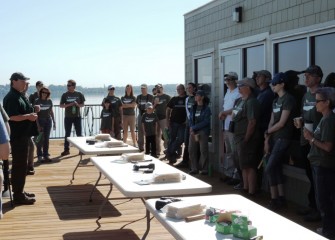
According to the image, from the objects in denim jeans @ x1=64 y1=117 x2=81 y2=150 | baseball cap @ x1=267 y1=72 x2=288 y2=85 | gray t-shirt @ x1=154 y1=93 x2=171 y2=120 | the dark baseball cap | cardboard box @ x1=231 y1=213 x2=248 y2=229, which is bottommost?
denim jeans @ x1=64 y1=117 x2=81 y2=150

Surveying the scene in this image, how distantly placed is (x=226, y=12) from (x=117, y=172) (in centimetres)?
498

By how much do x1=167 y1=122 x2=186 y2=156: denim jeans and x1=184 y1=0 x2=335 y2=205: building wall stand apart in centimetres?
67

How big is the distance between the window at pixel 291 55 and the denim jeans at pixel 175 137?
3.01 m

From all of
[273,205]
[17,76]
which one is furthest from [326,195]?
[17,76]

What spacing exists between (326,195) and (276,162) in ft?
4.75

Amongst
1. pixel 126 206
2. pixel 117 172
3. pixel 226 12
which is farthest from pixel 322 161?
pixel 226 12

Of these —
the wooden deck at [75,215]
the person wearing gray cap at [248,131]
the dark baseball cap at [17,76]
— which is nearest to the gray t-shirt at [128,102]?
the wooden deck at [75,215]

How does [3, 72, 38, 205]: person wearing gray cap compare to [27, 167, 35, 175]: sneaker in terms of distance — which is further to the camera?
[27, 167, 35, 175]: sneaker

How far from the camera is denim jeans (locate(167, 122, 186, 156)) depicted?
1026 centimetres

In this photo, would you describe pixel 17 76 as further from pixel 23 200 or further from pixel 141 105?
pixel 141 105

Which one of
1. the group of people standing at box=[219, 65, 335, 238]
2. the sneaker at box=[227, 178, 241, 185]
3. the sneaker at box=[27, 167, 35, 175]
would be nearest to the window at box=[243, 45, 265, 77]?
the group of people standing at box=[219, 65, 335, 238]

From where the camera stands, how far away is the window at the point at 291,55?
707 centimetres

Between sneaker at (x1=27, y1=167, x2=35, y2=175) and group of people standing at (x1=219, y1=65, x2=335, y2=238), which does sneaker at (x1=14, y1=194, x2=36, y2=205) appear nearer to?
sneaker at (x1=27, y1=167, x2=35, y2=175)

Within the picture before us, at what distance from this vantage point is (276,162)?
22.0 ft
